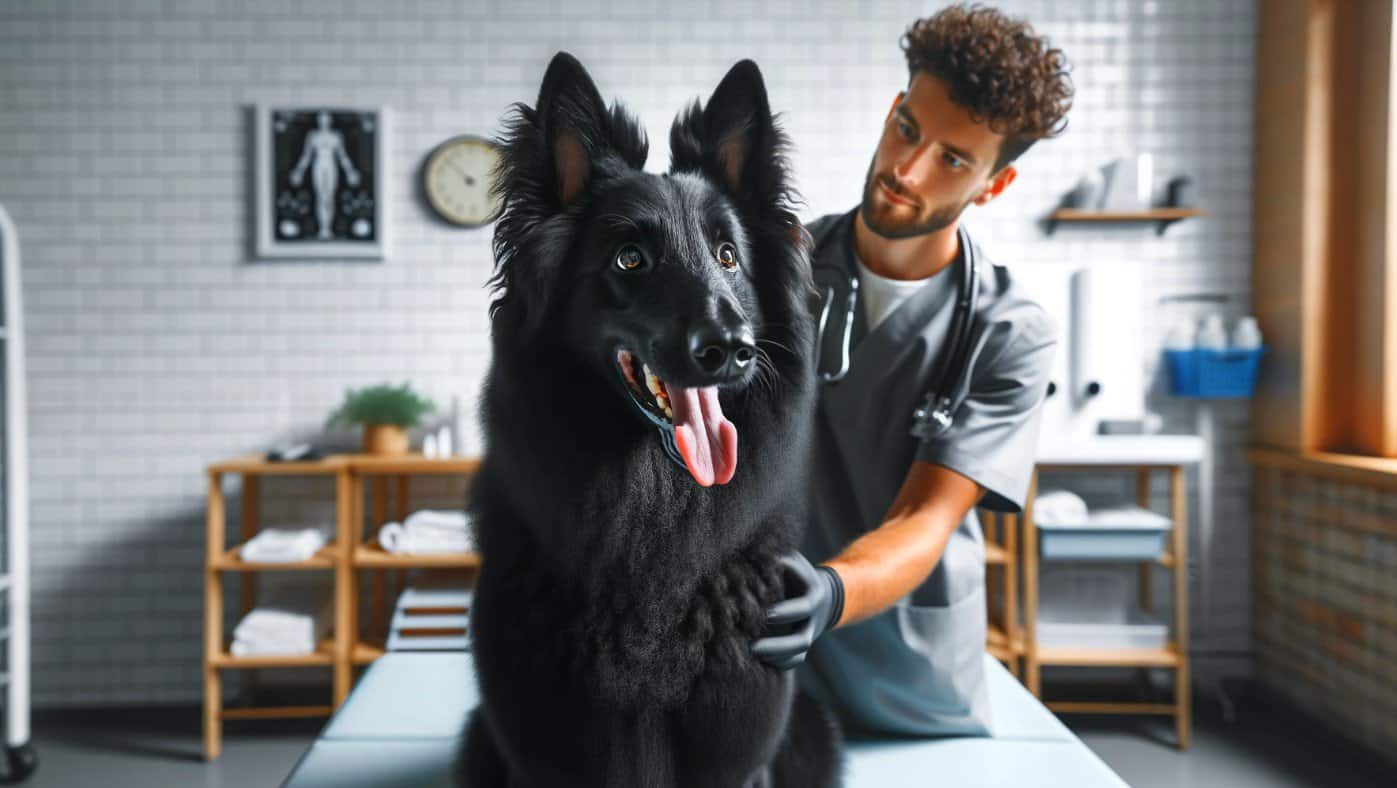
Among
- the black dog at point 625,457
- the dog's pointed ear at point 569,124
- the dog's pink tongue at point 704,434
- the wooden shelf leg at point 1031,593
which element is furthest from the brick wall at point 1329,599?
the dog's pointed ear at point 569,124

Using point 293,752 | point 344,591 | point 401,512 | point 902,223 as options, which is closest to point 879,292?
point 902,223

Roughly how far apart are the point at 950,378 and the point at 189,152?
3618 millimetres

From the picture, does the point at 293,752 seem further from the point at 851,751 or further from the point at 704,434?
the point at 704,434

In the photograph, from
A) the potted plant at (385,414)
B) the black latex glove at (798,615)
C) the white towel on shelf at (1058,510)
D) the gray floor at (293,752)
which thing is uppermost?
the potted plant at (385,414)

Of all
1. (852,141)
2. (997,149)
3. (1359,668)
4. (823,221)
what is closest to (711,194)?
(997,149)

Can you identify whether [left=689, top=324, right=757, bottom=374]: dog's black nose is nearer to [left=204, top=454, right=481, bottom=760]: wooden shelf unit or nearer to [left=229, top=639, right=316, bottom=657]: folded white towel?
[left=204, top=454, right=481, bottom=760]: wooden shelf unit

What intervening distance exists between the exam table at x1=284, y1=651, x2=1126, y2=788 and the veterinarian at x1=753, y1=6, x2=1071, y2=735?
7cm

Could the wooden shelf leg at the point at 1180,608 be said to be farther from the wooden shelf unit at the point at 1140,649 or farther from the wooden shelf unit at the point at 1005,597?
the wooden shelf unit at the point at 1005,597

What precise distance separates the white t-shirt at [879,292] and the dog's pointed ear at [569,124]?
0.69 metres

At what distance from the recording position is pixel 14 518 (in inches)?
117

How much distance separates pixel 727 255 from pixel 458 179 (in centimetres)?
305

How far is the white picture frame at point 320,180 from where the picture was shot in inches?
143

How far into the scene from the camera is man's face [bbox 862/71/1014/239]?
50.0 inches

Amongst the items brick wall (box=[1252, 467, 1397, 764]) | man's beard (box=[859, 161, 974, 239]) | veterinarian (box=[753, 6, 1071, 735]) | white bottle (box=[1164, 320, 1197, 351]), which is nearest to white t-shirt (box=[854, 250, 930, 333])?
veterinarian (box=[753, 6, 1071, 735])
